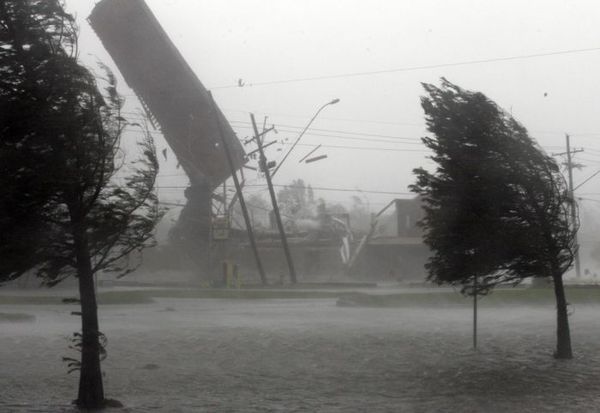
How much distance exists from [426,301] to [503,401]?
57.1ft

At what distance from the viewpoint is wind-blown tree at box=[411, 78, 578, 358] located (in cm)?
1195

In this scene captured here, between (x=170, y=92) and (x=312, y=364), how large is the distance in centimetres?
2467

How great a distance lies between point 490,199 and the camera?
39.3 feet

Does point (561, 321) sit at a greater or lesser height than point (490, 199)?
lesser

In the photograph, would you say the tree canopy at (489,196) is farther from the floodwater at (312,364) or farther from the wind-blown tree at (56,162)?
the wind-blown tree at (56,162)

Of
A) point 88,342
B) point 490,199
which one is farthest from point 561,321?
point 88,342

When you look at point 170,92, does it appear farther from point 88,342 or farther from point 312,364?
point 88,342

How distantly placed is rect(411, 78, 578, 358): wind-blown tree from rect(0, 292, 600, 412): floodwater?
1.60 metres

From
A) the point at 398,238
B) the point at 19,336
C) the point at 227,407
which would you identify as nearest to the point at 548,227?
the point at 227,407

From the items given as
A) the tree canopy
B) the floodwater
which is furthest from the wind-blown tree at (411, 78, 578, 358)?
the floodwater

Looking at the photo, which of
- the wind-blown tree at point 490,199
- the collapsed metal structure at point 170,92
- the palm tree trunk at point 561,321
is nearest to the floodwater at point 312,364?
the palm tree trunk at point 561,321

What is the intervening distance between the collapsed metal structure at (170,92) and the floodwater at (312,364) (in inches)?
586

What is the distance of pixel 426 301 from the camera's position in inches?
1052

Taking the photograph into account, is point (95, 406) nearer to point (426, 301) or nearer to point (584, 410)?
point (584, 410)
